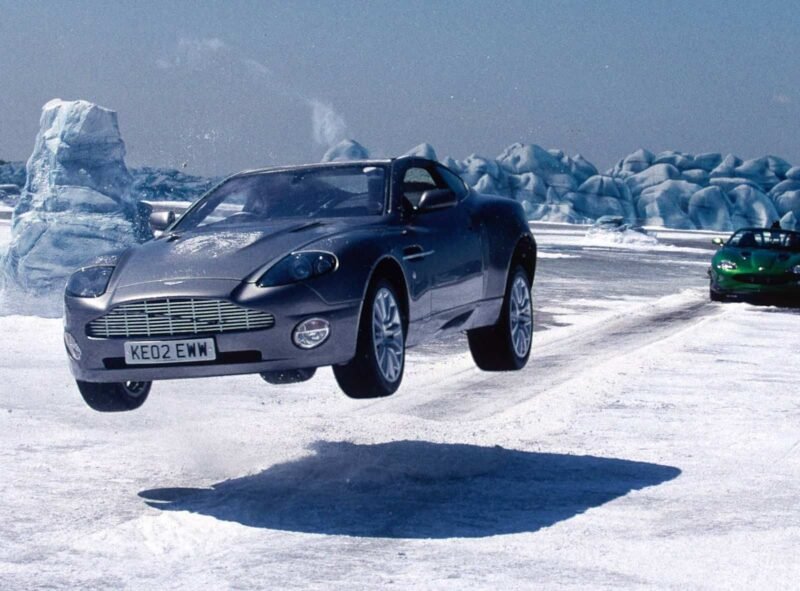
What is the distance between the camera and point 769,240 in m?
20.8

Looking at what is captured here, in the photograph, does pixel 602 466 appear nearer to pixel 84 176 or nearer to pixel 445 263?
pixel 445 263

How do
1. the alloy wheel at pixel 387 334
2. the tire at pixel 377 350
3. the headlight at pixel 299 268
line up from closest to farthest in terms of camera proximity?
the headlight at pixel 299 268 < the tire at pixel 377 350 < the alloy wheel at pixel 387 334

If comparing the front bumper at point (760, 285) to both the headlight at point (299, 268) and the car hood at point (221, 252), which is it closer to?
the car hood at point (221, 252)

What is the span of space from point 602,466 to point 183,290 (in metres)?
3.72

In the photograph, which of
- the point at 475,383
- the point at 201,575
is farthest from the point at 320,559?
the point at 475,383

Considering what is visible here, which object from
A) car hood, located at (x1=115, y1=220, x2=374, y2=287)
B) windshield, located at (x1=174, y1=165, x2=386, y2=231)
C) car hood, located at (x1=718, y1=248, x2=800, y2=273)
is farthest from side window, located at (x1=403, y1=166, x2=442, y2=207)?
car hood, located at (x1=718, y1=248, x2=800, y2=273)

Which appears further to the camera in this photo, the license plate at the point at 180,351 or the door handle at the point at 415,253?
the door handle at the point at 415,253

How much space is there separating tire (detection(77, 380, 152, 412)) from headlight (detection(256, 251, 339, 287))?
1357 millimetres

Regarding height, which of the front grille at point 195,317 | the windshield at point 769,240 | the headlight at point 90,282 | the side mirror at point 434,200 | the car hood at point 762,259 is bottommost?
the car hood at point 762,259

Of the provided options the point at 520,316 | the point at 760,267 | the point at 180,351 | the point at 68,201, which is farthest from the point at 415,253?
the point at 68,201

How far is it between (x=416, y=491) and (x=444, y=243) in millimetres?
1597

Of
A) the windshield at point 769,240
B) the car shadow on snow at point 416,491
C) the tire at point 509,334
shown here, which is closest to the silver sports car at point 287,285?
the tire at point 509,334

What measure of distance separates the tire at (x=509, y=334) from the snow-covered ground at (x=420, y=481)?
740mm

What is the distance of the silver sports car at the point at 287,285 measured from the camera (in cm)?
545
